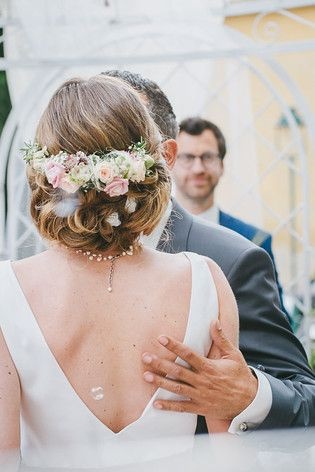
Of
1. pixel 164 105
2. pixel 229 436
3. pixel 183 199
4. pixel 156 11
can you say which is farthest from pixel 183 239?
pixel 156 11

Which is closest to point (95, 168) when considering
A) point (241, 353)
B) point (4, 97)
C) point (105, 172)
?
point (105, 172)

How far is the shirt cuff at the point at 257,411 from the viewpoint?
188cm

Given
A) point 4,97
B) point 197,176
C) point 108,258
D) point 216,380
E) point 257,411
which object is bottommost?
point 4,97

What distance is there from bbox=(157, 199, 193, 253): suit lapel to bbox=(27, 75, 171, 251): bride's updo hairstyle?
0.55 meters

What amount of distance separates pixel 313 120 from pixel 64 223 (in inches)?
129

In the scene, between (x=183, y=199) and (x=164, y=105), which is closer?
(x=164, y=105)

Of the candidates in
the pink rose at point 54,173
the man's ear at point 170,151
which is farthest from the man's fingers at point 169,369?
the man's ear at point 170,151

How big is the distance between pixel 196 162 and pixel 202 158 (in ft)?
0.15

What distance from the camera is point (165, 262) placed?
181cm

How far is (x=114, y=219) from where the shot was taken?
1.72m

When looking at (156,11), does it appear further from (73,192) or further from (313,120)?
(73,192)

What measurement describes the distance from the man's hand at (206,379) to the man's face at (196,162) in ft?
8.41

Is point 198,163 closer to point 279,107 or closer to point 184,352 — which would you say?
point 184,352

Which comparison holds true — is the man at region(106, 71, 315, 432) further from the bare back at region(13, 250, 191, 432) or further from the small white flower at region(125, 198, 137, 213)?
the small white flower at region(125, 198, 137, 213)
